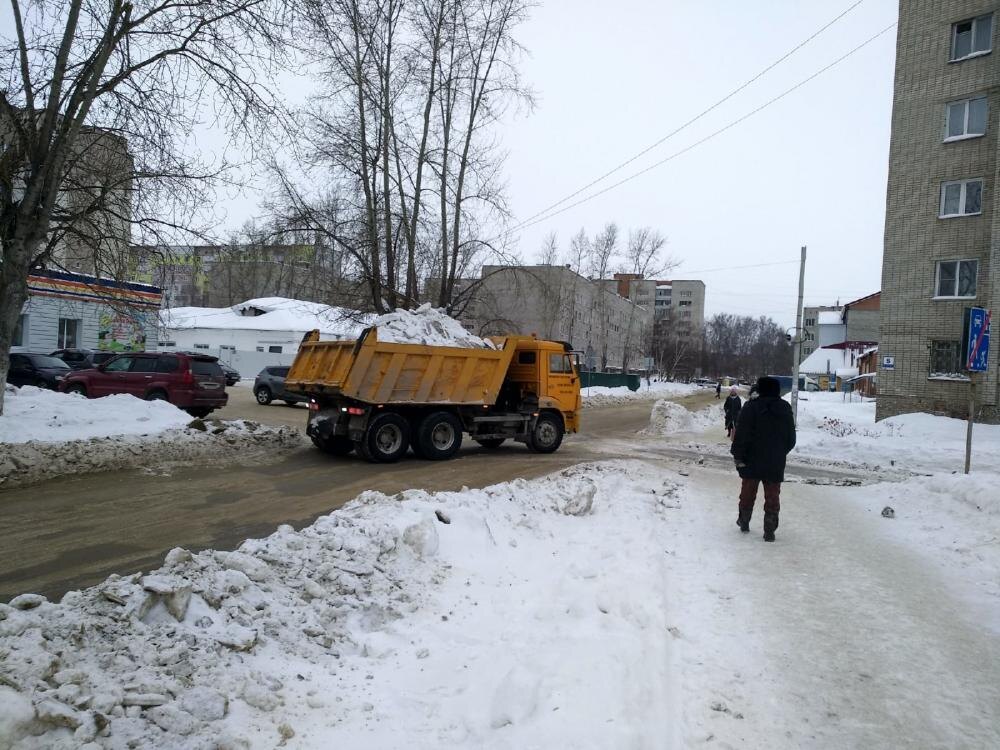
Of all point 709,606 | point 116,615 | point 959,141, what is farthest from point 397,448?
point 959,141

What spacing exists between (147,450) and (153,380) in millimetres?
7391

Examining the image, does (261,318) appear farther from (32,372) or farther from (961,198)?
(961,198)

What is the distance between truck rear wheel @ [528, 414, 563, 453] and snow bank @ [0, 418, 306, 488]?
215 inches

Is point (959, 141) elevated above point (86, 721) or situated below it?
above

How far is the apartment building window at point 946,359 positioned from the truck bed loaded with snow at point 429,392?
1482 centimetres

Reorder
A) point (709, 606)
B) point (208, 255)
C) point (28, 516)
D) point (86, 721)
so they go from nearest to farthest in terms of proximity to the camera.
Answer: point (86, 721) < point (709, 606) < point (28, 516) < point (208, 255)

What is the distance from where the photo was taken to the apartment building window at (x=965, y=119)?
73.7 feet

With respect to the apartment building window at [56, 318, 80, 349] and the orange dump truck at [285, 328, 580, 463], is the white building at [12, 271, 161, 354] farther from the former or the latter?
the orange dump truck at [285, 328, 580, 463]

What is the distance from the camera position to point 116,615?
3.55m

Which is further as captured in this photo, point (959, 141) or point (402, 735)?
point (959, 141)

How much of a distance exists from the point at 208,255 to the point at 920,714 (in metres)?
13.4

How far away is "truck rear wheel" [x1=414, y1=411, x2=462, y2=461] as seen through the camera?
13712 millimetres

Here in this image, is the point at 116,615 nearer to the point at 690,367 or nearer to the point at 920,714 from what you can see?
the point at 920,714

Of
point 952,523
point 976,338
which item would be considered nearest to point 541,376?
point 976,338
